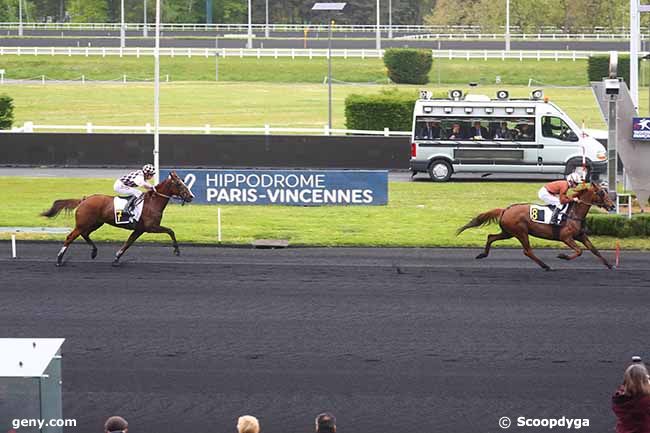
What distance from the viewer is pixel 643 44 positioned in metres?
62.8

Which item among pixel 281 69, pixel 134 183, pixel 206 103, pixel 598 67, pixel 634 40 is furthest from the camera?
pixel 281 69

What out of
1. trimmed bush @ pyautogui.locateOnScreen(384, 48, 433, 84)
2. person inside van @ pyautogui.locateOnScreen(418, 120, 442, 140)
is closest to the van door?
person inside van @ pyautogui.locateOnScreen(418, 120, 442, 140)

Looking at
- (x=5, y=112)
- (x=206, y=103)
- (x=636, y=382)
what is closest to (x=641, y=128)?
(x=636, y=382)

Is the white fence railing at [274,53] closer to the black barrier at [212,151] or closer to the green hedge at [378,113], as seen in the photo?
the green hedge at [378,113]

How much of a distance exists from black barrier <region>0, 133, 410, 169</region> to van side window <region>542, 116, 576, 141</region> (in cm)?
528

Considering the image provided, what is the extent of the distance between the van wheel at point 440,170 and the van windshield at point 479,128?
2.60 ft

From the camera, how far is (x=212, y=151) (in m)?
36.7

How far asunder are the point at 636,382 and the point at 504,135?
24845mm

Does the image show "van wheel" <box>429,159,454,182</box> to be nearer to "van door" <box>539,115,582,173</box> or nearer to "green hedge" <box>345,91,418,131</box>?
"van door" <box>539,115,582,173</box>

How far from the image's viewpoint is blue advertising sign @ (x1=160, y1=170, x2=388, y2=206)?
2758 centimetres

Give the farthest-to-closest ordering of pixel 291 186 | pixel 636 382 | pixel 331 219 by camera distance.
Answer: pixel 291 186 → pixel 331 219 → pixel 636 382

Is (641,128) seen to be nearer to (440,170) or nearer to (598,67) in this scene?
(440,170)

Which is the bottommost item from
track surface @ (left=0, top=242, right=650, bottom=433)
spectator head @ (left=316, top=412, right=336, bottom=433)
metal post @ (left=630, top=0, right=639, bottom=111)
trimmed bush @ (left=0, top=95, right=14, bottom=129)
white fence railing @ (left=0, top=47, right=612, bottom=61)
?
track surface @ (left=0, top=242, right=650, bottom=433)

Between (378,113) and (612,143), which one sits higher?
(378,113)
